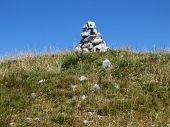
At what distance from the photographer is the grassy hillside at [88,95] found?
8.79 meters

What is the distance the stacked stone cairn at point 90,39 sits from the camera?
22.7m

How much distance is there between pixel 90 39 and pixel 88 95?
42.5 feet

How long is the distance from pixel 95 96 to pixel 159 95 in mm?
2641

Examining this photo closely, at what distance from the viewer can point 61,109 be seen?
9.60 meters

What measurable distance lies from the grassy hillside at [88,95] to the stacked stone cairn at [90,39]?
6778 millimetres

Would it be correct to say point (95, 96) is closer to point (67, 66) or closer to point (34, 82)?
point (34, 82)

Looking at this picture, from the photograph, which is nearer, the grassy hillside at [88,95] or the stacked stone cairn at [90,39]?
the grassy hillside at [88,95]

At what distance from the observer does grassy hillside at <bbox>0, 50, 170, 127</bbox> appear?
879 centimetres

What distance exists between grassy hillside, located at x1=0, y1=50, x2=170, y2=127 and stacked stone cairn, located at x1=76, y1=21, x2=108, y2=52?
267 inches

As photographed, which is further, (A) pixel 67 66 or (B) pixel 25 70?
(A) pixel 67 66

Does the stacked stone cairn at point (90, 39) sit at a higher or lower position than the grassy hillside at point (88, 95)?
higher

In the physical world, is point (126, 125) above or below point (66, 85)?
below

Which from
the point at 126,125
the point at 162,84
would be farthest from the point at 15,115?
the point at 162,84

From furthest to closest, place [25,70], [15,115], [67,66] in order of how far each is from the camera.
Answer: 1. [67,66]
2. [25,70]
3. [15,115]
